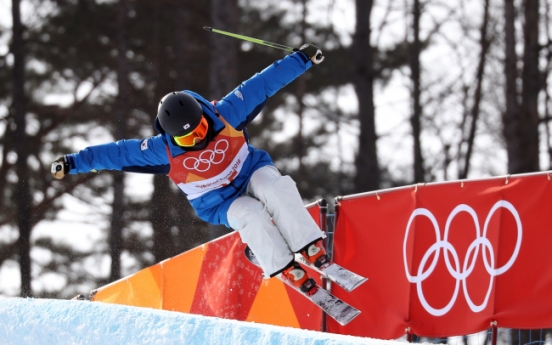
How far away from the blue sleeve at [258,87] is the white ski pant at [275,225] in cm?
54

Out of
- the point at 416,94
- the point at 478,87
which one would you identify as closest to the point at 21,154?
the point at 416,94

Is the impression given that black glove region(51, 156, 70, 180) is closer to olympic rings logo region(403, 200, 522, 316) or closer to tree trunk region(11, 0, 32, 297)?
olympic rings logo region(403, 200, 522, 316)

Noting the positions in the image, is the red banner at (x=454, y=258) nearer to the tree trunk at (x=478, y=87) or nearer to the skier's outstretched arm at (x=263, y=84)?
the skier's outstretched arm at (x=263, y=84)

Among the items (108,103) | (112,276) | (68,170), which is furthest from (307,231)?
(108,103)

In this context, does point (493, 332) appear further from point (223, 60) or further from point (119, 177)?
point (119, 177)

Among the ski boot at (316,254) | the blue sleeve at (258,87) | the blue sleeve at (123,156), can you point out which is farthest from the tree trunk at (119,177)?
the ski boot at (316,254)

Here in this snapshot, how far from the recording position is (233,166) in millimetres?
5324

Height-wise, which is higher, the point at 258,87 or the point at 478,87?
the point at 478,87

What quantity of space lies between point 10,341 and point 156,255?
450 inches

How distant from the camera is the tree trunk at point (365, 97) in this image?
12.9 m

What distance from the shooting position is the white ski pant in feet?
16.6

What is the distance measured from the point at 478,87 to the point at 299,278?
43.9 feet

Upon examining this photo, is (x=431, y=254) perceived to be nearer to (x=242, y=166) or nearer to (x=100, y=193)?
(x=242, y=166)

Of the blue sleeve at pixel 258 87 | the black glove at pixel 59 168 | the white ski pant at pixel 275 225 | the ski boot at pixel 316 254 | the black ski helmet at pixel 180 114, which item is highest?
the blue sleeve at pixel 258 87
